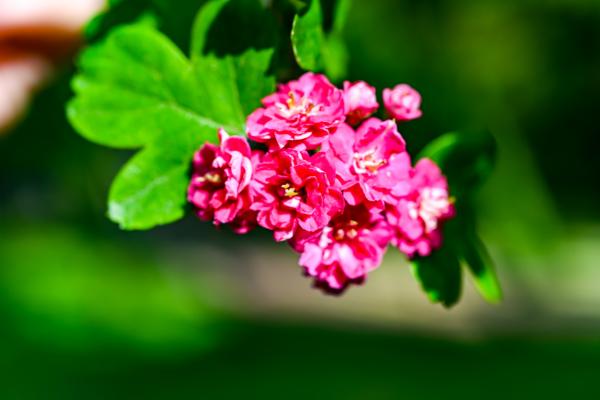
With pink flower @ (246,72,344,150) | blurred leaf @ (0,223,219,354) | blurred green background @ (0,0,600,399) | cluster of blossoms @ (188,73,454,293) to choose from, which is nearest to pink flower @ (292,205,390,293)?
cluster of blossoms @ (188,73,454,293)

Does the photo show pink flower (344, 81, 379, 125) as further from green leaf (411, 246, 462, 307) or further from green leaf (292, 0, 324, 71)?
green leaf (411, 246, 462, 307)

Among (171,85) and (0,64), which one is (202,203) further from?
(0,64)

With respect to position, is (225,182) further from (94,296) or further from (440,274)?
(94,296)

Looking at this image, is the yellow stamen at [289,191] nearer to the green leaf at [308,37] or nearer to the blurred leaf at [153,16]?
the green leaf at [308,37]

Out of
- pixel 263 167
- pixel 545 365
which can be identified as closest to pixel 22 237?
pixel 545 365

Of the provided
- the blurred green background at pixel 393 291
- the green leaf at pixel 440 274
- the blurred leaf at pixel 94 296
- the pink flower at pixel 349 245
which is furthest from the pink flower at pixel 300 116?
the blurred leaf at pixel 94 296

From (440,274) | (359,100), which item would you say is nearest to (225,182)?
(359,100)
